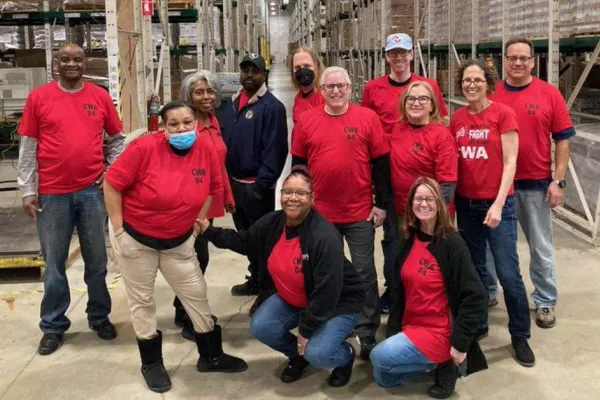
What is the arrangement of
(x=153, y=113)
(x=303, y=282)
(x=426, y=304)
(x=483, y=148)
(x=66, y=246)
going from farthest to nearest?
(x=153, y=113)
(x=66, y=246)
(x=483, y=148)
(x=303, y=282)
(x=426, y=304)

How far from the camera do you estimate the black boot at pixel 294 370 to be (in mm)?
3672

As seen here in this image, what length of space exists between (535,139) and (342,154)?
1.27m

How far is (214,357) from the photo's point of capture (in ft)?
12.4

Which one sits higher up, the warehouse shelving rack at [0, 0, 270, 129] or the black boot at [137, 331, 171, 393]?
the warehouse shelving rack at [0, 0, 270, 129]

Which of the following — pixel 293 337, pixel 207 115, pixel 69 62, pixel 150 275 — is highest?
pixel 69 62

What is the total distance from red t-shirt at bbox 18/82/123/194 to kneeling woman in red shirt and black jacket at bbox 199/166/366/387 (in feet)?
3.27

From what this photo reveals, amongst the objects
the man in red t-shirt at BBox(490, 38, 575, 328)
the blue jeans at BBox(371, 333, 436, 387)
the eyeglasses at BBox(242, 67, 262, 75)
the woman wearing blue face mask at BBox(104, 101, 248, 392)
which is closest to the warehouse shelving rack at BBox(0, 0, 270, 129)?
the eyeglasses at BBox(242, 67, 262, 75)

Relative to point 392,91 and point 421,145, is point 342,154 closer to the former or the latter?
point 421,145

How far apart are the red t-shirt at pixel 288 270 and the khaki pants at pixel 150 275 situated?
434 mm

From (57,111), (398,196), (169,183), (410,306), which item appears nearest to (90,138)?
(57,111)

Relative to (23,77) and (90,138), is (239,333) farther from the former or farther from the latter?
(23,77)

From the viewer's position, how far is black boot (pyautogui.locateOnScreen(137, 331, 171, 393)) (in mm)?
3602

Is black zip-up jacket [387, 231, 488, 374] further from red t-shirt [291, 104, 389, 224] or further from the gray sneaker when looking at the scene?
the gray sneaker

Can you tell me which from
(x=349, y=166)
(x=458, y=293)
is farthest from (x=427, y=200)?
(x=349, y=166)
